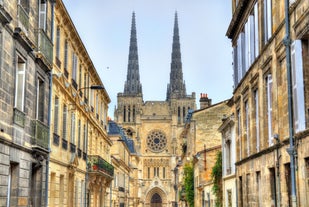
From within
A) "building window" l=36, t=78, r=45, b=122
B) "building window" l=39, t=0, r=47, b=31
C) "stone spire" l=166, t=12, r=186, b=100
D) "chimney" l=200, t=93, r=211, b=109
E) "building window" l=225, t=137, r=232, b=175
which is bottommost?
"building window" l=225, t=137, r=232, b=175

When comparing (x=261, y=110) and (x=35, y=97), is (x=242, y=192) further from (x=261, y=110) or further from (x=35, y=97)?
(x=35, y=97)

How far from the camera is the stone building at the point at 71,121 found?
23.0 meters

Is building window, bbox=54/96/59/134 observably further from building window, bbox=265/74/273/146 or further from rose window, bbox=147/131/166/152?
rose window, bbox=147/131/166/152

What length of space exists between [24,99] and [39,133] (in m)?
→ 2.07

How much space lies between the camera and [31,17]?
17.5 m

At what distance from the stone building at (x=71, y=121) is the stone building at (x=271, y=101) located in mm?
7539

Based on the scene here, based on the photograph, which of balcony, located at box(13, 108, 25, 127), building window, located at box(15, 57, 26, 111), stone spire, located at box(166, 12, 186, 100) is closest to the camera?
balcony, located at box(13, 108, 25, 127)

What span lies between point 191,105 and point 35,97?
111963 millimetres

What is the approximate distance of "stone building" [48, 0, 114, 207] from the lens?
2305cm

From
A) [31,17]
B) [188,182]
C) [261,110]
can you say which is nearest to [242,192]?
[261,110]

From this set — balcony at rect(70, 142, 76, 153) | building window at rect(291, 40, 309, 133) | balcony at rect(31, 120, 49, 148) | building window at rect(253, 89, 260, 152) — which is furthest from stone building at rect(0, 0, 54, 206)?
A: building window at rect(253, 89, 260, 152)

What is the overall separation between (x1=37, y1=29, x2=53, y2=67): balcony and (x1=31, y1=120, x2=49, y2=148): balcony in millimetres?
2214

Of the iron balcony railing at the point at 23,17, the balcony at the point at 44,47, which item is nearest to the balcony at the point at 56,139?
the balcony at the point at 44,47

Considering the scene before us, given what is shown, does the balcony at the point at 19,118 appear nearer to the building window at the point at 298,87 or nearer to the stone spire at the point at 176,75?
the building window at the point at 298,87
